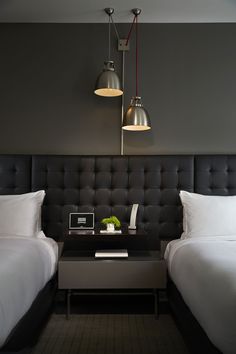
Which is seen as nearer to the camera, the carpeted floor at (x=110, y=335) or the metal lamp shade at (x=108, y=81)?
the carpeted floor at (x=110, y=335)

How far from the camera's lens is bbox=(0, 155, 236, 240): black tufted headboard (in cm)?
344

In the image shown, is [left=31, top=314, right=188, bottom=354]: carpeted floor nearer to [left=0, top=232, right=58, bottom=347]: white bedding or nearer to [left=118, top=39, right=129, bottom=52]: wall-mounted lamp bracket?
[left=0, top=232, right=58, bottom=347]: white bedding

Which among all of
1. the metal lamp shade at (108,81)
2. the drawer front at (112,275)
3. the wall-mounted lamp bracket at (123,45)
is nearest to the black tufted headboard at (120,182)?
the drawer front at (112,275)

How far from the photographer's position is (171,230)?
342 centimetres

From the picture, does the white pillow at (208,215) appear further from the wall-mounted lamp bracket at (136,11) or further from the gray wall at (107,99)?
the wall-mounted lamp bracket at (136,11)

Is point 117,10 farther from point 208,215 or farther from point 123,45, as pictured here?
point 208,215

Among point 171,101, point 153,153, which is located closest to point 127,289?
point 153,153

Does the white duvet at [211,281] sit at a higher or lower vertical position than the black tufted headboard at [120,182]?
lower

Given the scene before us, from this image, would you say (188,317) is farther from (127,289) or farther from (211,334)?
(127,289)

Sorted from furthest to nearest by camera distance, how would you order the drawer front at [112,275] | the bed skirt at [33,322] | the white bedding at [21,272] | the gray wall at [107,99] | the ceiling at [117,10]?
the gray wall at [107,99] → the ceiling at [117,10] → the drawer front at [112,275] → the bed skirt at [33,322] → the white bedding at [21,272]

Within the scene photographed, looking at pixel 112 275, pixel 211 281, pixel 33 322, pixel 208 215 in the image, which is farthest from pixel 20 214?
pixel 211 281

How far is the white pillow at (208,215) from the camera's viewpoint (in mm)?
3025

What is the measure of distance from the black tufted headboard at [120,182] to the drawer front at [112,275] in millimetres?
573

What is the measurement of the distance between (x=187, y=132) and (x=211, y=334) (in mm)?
2335
